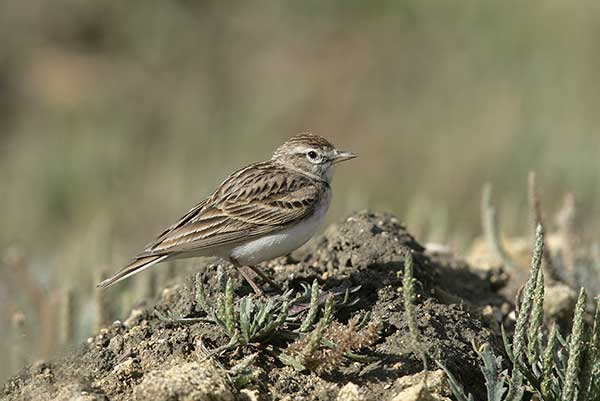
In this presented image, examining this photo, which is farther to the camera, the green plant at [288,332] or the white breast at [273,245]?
the white breast at [273,245]

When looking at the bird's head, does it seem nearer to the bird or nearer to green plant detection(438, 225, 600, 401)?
the bird

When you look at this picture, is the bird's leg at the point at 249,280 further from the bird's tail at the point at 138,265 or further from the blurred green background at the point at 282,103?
the blurred green background at the point at 282,103

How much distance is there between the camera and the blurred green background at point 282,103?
13.6 meters

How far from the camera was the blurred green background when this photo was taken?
537 inches

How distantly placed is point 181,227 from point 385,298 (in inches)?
54.7

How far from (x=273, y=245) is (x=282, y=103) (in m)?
12.4

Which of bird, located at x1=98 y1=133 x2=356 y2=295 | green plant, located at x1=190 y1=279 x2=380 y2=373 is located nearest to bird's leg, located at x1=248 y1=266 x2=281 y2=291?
bird, located at x1=98 y1=133 x2=356 y2=295

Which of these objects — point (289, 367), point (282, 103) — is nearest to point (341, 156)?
point (289, 367)

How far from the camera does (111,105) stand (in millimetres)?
18328

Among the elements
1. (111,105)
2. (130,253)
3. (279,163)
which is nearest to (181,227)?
(279,163)

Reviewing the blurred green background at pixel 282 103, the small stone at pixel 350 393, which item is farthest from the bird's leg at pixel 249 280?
the blurred green background at pixel 282 103

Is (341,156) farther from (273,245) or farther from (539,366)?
(539,366)

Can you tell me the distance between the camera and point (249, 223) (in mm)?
5949

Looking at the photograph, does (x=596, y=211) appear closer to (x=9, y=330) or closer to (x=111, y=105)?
(x=9, y=330)
